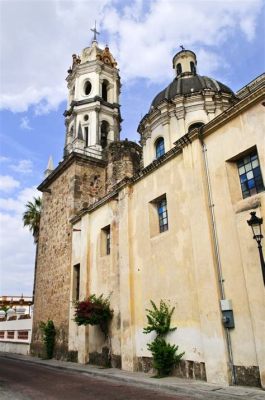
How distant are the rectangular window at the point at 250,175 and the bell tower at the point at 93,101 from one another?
45.6ft

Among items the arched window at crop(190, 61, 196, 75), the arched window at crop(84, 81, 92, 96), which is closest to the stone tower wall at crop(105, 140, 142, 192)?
the arched window at crop(190, 61, 196, 75)

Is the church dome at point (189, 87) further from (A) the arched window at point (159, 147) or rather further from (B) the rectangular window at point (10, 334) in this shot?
(B) the rectangular window at point (10, 334)

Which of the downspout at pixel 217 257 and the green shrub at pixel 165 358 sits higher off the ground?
the downspout at pixel 217 257

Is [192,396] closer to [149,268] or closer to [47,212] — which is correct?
[149,268]

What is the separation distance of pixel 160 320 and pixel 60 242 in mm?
10506

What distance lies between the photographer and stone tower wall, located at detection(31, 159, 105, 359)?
58.6 feet

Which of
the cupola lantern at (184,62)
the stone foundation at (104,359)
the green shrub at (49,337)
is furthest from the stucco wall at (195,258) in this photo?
the cupola lantern at (184,62)

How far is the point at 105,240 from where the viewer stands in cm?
1518

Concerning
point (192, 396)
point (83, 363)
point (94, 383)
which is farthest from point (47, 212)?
point (192, 396)

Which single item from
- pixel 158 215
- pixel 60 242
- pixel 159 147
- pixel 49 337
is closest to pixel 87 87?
pixel 159 147

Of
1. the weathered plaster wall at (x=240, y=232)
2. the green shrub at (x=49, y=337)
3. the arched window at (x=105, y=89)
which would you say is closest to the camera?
the weathered plaster wall at (x=240, y=232)

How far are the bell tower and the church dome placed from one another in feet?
19.9

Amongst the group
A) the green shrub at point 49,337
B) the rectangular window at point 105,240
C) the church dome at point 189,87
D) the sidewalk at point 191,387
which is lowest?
the sidewalk at point 191,387

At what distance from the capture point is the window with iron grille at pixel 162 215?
38.7 feet
